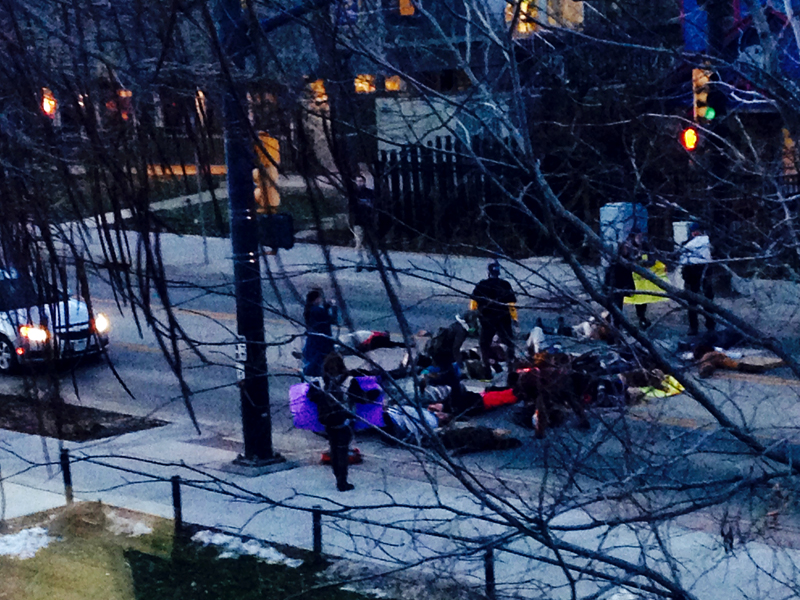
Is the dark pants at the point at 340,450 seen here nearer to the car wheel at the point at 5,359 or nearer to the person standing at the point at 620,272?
the person standing at the point at 620,272

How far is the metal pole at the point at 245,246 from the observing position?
12.5 ft

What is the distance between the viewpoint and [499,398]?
12.2m

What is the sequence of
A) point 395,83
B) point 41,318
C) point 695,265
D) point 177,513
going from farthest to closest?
point 395,83
point 177,513
point 695,265
point 41,318

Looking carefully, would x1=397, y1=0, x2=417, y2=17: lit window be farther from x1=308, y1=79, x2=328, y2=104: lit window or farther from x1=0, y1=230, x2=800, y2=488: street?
x1=0, y1=230, x2=800, y2=488: street

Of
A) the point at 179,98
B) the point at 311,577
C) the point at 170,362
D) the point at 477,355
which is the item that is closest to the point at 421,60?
the point at 477,355

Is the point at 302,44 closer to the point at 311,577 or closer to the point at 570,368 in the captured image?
the point at 570,368

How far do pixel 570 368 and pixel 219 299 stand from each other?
11.6 meters

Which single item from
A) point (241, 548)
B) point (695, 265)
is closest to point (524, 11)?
point (695, 265)

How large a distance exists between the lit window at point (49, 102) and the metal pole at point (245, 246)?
60 cm

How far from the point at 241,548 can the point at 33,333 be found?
5320 mm

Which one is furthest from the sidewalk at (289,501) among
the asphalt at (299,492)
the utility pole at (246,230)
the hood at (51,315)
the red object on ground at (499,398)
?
the hood at (51,315)

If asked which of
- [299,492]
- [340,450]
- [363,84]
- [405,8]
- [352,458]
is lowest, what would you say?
[352,458]

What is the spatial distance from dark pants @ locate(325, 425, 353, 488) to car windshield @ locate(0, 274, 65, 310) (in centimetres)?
592

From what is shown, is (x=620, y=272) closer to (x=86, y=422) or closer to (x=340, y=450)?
(x=340, y=450)
